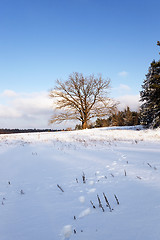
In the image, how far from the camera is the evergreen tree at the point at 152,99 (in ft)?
61.1

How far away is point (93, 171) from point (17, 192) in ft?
5.95

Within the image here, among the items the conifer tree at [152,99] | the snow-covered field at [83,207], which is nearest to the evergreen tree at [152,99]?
the conifer tree at [152,99]

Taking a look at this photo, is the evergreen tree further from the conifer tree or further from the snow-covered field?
the snow-covered field

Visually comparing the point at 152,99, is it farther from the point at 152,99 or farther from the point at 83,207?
the point at 83,207

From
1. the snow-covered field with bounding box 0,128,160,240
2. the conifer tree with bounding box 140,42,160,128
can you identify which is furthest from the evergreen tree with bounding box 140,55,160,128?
the snow-covered field with bounding box 0,128,160,240

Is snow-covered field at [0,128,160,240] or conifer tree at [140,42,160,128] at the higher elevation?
conifer tree at [140,42,160,128]

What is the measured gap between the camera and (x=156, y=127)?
18.5 metres

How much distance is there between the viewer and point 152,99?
19406mm

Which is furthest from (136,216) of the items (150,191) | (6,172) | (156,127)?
(156,127)

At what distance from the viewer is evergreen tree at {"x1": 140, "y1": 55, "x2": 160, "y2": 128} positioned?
1862 cm

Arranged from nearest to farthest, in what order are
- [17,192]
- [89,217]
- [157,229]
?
[157,229]
[89,217]
[17,192]

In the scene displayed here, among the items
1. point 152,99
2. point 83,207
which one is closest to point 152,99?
point 152,99

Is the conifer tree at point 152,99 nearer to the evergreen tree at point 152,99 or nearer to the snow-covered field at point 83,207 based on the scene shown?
the evergreen tree at point 152,99

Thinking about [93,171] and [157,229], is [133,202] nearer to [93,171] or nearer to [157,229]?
[157,229]
